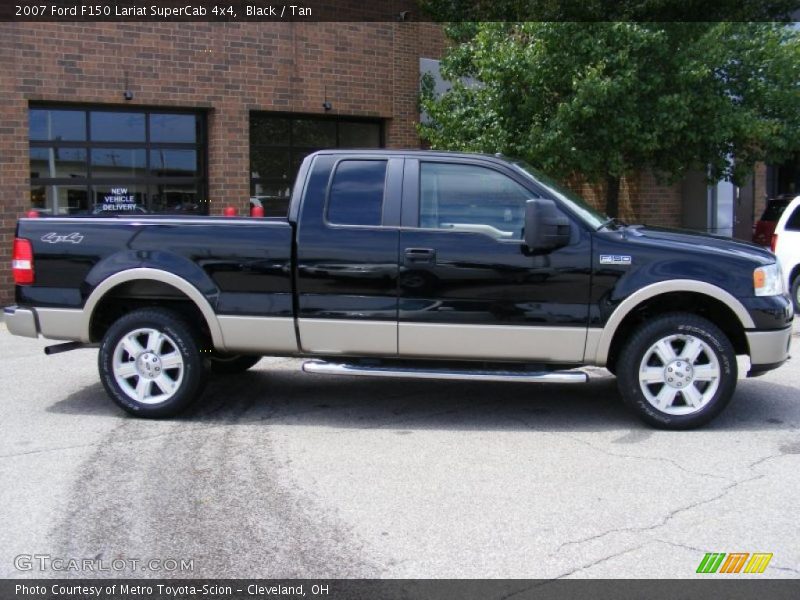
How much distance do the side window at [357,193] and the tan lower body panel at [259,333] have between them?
862 millimetres

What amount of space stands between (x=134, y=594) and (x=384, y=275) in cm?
308

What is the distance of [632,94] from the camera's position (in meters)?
11.6

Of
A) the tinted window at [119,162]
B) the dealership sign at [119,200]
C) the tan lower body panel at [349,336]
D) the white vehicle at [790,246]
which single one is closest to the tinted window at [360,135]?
the tinted window at [119,162]

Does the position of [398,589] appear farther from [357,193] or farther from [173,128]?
[173,128]

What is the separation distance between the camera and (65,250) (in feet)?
22.0

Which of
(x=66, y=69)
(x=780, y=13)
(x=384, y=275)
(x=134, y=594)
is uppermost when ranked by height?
(x=780, y=13)

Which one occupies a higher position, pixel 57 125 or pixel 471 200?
pixel 57 125

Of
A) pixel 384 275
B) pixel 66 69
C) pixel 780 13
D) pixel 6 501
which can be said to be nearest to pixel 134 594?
pixel 6 501

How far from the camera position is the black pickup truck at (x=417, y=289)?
6.25m

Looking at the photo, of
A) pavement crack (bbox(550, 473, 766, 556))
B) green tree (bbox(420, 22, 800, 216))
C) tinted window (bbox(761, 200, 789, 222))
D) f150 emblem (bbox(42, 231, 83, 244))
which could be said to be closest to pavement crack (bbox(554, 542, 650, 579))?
pavement crack (bbox(550, 473, 766, 556))

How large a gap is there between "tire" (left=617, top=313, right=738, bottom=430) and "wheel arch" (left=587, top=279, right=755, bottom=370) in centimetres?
17

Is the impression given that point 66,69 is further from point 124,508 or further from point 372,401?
point 124,508

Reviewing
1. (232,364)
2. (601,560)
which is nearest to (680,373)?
(601,560)

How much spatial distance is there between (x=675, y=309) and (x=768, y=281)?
2.20 ft
